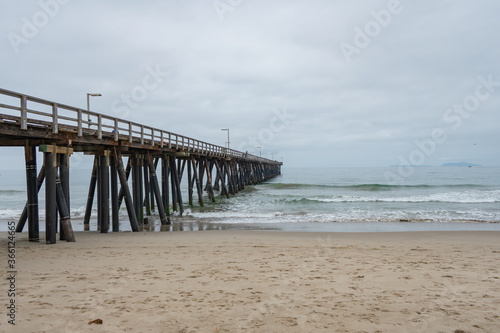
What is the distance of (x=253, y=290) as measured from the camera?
17.4 ft

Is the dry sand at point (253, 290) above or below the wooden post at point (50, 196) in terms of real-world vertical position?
below

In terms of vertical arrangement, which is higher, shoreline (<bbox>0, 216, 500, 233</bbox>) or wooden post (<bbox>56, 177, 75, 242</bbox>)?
wooden post (<bbox>56, 177, 75, 242</bbox>)

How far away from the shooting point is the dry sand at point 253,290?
4090 millimetres

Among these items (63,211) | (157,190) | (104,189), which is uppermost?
(104,189)

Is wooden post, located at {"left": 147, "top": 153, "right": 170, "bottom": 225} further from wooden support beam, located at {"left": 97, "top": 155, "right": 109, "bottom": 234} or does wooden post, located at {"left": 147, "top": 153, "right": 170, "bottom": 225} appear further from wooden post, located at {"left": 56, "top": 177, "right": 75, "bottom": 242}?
wooden post, located at {"left": 56, "top": 177, "right": 75, "bottom": 242}

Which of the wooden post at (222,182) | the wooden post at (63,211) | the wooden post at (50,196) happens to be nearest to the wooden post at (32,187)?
the wooden post at (50,196)

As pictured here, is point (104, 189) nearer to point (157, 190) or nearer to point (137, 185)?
point (137, 185)

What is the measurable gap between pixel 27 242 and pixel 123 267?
484 centimetres

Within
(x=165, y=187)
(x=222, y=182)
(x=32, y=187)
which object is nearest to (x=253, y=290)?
(x=32, y=187)

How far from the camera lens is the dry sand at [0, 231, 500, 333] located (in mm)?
4090

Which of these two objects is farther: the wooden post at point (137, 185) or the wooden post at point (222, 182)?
the wooden post at point (222, 182)

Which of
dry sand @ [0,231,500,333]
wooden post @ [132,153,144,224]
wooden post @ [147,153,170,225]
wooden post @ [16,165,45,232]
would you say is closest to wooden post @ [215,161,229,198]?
wooden post @ [147,153,170,225]

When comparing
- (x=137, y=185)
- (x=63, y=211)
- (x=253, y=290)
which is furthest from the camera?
(x=137, y=185)

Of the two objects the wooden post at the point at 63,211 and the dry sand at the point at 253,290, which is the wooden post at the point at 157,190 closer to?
the wooden post at the point at 63,211
